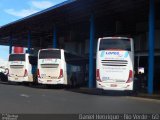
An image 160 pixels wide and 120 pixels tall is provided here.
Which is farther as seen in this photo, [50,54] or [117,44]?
[50,54]

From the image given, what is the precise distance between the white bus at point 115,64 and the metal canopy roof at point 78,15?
18.1 ft

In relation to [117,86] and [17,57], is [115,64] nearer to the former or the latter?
[117,86]

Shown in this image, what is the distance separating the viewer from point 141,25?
4672cm

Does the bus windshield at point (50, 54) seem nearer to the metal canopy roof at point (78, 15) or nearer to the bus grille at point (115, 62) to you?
the metal canopy roof at point (78, 15)

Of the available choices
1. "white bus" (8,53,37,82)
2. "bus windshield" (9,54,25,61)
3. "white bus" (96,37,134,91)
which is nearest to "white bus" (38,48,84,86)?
"white bus" (8,53,37,82)

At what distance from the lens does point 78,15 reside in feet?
130

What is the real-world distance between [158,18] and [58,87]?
468 inches

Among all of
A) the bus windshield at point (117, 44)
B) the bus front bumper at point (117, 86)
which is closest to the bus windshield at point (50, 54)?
the bus windshield at point (117, 44)

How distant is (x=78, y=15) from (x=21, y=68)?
702 cm

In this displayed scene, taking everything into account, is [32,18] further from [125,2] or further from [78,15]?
[125,2]

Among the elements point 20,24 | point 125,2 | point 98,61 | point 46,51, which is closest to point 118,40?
point 98,61

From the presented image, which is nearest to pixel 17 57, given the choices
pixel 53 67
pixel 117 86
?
pixel 53 67

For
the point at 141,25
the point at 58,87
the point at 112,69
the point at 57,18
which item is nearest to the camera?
the point at 112,69

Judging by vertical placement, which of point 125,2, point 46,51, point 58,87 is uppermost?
point 125,2
